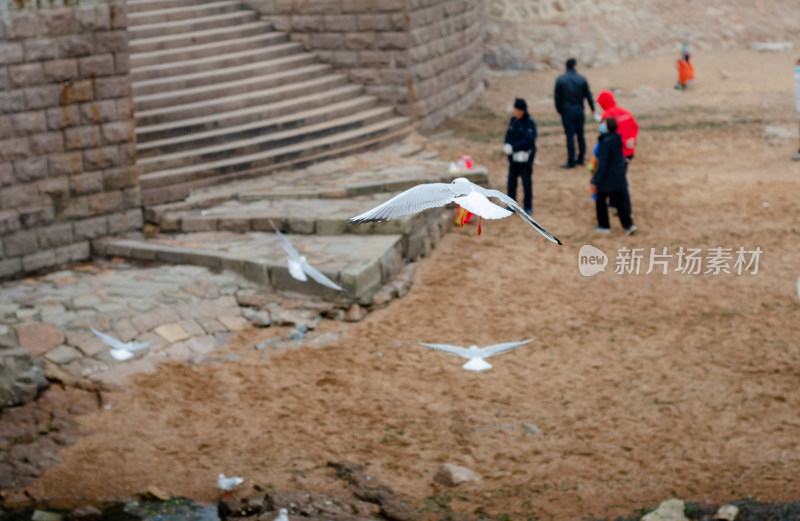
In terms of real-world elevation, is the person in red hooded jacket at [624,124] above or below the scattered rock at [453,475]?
above

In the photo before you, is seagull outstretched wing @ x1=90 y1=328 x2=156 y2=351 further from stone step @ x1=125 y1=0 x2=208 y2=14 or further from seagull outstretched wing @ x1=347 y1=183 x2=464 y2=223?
stone step @ x1=125 y1=0 x2=208 y2=14

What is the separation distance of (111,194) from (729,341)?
7575 mm

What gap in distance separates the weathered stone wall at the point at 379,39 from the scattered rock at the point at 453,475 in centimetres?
1022

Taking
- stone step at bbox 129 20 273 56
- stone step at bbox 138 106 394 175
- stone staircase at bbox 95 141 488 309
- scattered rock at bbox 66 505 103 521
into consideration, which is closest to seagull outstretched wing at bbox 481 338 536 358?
scattered rock at bbox 66 505 103 521

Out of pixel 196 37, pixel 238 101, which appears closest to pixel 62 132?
pixel 238 101

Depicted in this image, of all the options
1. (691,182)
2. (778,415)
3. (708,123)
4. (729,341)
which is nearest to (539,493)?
(778,415)

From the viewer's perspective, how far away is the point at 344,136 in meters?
15.3

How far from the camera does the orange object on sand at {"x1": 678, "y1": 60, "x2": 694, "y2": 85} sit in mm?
21578

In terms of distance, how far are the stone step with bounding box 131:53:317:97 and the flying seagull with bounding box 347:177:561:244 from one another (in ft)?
33.0

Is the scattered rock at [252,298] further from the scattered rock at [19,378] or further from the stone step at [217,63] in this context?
the stone step at [217,63]

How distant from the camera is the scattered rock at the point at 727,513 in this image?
6633mm

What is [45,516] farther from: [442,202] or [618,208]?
[618,208]

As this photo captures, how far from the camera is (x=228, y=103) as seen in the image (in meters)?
14.6

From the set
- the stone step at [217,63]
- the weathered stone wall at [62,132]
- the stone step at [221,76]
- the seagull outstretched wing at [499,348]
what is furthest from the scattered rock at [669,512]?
the stone step at [217,63]
